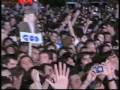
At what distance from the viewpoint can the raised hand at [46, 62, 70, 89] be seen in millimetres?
5828

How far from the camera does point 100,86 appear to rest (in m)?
5.96

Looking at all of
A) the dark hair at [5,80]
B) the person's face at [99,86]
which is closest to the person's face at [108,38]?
the person's face at [99,86]

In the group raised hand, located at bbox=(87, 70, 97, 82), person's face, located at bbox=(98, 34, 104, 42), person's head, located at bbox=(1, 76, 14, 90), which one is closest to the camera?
person's head, located at bbox=(1, 76, 14, 90)

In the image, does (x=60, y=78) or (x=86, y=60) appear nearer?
(x=60, y=78)

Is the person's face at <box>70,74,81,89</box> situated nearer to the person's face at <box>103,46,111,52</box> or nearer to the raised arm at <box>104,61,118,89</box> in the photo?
the raised arm at <box>104,61,118,89</box>

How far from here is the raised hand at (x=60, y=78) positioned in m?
5.83

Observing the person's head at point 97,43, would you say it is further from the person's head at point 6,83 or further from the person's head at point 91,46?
the person's head at point 6,83

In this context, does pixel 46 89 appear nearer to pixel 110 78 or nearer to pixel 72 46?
pixel 110 78

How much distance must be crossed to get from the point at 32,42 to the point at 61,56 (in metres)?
0.60

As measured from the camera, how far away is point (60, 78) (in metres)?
6.00

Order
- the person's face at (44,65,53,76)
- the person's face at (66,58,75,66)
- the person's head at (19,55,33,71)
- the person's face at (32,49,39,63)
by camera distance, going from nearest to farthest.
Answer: the person's face at (44,65,53,76) < the person's head at (19,55,33,71) < the person's face at (66,58,75,66) < the person's face at (32,49,39,63)

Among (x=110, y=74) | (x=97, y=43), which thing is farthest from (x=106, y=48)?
(x=110, y=74)

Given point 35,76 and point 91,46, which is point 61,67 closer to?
point 35,76

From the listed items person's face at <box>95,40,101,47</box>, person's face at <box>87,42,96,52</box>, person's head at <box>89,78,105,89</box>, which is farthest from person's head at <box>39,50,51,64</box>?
person's face at <box>95,40,101,47</box>
